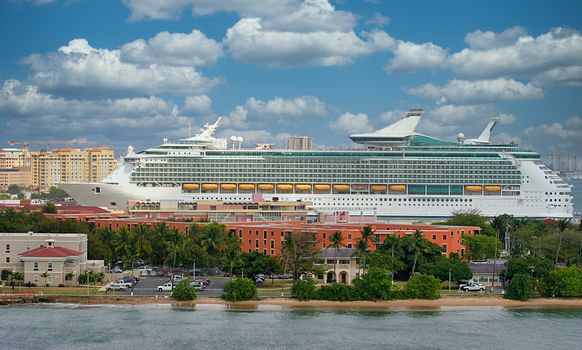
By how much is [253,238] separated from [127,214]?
1071 inches

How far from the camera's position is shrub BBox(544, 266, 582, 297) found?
6919cm

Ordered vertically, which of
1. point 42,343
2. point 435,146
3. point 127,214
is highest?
point 435,146

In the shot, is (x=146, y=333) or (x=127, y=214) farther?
(x=127, y=214)

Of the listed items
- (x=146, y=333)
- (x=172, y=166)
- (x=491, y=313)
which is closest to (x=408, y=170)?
(x=172, y=166)

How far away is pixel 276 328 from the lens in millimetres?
57219

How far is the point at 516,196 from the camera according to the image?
122 meters

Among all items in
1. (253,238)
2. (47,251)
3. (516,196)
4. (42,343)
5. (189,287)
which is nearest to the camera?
(42,343)

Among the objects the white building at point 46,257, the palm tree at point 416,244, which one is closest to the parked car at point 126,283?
the white building at point 46,257

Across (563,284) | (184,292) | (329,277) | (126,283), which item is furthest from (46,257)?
(563,284)

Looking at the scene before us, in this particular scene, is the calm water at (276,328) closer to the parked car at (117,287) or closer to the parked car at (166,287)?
the parked car at (117,287)

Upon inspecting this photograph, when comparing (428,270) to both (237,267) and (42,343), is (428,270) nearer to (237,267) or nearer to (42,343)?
(237,267)

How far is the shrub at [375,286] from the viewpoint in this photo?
2611 inches

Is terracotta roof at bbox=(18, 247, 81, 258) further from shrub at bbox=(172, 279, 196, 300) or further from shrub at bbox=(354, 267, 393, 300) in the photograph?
shrub at bbox=(354, 267, 393, 300)

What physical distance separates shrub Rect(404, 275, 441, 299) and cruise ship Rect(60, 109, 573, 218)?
175ft
